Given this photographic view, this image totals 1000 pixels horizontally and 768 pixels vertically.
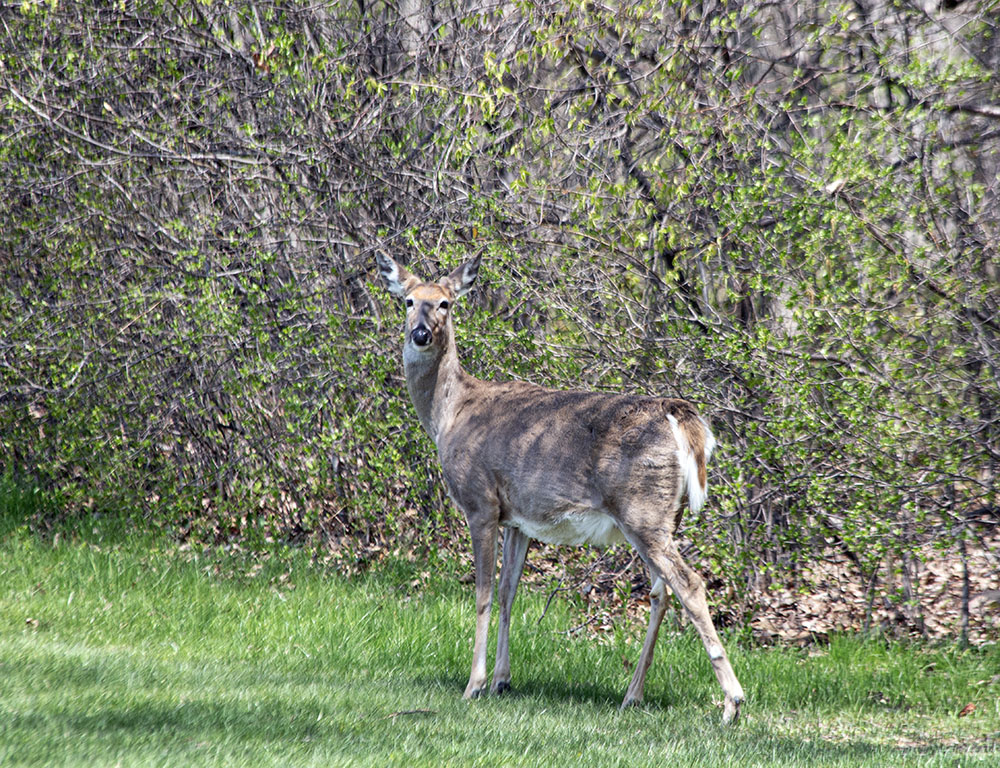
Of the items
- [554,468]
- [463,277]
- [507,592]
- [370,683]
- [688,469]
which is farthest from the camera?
[463,277]

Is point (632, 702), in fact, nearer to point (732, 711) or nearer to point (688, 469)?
point (732, 711)

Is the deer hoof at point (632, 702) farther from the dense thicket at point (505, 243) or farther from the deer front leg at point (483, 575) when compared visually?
the dense thicket at point (505, 243)

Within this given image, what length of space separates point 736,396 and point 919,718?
2378 mm

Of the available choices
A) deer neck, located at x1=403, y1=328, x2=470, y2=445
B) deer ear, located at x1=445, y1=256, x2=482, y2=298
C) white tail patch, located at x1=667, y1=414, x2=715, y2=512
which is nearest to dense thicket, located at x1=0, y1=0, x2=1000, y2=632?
deer ear, located at x1=445, y1=256, x2=482, y2=298

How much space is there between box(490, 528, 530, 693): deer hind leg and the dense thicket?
1.35 metres

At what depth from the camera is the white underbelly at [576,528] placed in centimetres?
615

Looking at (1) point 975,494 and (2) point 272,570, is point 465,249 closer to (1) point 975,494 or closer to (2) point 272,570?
(2) point 272,570

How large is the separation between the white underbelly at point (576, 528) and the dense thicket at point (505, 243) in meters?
1.32

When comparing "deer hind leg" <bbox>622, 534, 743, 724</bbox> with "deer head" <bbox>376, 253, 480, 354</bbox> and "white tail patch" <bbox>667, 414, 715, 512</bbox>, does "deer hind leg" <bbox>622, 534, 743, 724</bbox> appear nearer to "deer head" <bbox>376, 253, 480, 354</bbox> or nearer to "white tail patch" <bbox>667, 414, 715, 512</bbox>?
"white tail patch" <bbox>667, 414, 715, 512</bbox>

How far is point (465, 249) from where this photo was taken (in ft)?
27.2

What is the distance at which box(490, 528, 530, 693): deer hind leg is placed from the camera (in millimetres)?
6488

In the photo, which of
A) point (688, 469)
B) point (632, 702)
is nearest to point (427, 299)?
point (688, 469)

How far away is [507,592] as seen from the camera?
22.0 ft

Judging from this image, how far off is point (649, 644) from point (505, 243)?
10.3 ft
